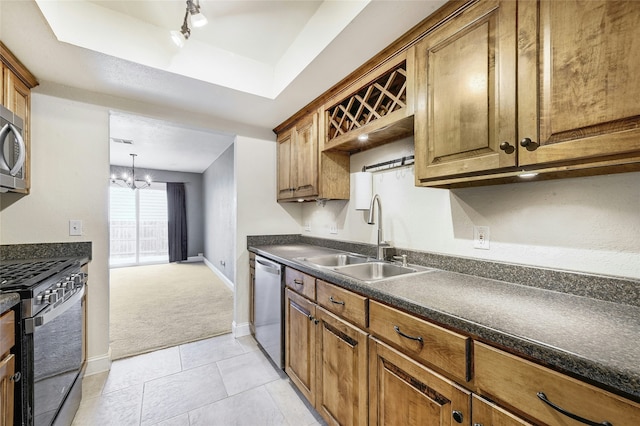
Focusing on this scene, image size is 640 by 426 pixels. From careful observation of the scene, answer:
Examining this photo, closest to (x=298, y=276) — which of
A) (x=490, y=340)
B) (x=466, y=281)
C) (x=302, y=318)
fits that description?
(x=302, y=318)

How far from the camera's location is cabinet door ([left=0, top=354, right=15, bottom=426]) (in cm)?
105

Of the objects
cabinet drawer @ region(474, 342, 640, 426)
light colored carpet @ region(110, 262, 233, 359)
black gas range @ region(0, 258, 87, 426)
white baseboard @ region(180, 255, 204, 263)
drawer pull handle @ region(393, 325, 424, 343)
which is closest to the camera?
cabinet drawer @ region(474, 342, 640, 426)

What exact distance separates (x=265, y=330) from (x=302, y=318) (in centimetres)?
73

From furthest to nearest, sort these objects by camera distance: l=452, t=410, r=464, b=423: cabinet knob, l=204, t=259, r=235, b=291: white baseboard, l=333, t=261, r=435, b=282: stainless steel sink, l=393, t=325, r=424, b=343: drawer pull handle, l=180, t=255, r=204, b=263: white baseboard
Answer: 1. l=180, t=255, r=204, b=263: white baseboard
2. l=204, t=259, r=235, b=291: white baseboard
3. l=333, t=261, r=435, b=282: stainless steel sink
4. l=393, t=325, r=424, b=343: drawer pull handle
5. l=452, t=410, r=464, b=423: cabinet knob

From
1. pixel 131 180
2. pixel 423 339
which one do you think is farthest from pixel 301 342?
pixel 131 180

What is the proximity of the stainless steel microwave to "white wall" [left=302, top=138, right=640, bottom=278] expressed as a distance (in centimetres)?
239

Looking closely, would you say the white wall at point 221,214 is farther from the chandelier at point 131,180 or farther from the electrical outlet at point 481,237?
the electrical outlet at point 481,237

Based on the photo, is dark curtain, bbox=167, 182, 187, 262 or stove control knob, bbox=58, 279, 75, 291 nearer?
stove control knob, bbox=58, 279, 75, 291

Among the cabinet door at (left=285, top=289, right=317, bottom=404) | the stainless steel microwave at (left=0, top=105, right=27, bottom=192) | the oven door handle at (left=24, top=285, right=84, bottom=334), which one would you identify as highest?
the stainless steel microwave at (left=0, top=105, right=27, bottom=192)

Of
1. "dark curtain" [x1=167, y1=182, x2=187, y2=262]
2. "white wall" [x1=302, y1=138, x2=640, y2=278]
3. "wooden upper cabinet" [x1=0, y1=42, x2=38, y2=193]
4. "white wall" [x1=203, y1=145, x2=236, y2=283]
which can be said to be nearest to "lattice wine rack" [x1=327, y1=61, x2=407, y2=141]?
"white wall" [x1=302, y1=138, x2=640, y2=278]

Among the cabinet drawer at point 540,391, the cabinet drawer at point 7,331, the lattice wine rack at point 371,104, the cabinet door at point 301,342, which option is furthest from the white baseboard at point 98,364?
the cabinet drawer at point 540,391

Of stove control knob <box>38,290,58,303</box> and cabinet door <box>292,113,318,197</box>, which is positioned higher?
cabinet door <box>292,113,318,197</box>

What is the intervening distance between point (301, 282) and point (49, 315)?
1316 mm

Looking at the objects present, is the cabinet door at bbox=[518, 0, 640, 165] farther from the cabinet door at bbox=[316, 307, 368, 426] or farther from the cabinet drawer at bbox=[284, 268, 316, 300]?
the cabinet drawer at bbox=[284, 268, 316, 300]
